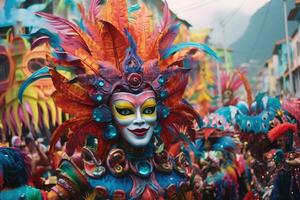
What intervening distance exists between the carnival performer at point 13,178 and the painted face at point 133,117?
855mm

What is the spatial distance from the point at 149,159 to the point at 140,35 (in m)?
1.12

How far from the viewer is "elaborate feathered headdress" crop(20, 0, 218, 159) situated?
4.82 m

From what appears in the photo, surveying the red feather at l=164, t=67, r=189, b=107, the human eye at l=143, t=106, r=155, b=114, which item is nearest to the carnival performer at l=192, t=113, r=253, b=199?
the red feather at l=164, t=67, r=189, b=107

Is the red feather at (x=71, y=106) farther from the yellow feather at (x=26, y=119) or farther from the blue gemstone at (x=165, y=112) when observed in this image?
the yellow feather at (x=26, y=119)

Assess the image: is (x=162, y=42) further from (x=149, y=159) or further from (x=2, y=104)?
(x=2, y=104)

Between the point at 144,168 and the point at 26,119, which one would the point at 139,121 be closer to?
the point at 144,168

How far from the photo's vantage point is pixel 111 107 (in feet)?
15.9

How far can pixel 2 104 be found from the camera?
1175 cm

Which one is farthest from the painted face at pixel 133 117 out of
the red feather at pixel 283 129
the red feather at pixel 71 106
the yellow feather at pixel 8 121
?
the yellow feather at pixel 8 121

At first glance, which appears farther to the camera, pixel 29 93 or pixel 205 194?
pixel 29 93

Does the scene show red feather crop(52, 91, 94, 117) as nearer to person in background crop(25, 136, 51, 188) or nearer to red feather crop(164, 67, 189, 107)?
red feather crop(164, 67, 189, 107)

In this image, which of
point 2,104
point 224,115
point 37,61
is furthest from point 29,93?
point 224,115

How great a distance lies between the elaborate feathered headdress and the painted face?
0.24 ft

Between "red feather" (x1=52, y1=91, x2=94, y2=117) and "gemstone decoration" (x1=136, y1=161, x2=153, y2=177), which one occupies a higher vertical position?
"red feather" (x1=52, y1=91, x2=94, y2=117)
